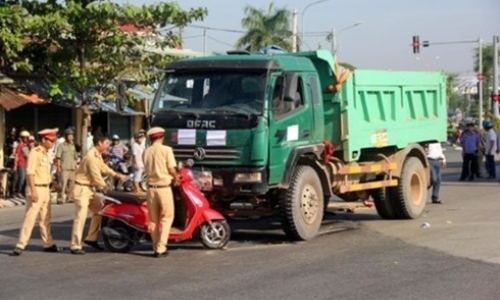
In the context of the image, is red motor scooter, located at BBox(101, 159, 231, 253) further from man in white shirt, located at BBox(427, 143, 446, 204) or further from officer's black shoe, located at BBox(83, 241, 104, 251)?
man in white shirt, located at BBox(427, 143, 446, 204)

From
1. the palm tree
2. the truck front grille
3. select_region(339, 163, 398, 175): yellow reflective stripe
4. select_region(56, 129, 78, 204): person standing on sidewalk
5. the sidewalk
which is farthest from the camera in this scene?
the palm tree

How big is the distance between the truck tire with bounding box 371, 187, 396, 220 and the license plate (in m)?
4.18

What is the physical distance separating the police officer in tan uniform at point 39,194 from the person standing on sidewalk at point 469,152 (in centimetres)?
1557

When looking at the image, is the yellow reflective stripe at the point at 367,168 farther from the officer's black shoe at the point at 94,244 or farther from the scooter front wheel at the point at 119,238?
the officer's black shoe at the point at 94,244

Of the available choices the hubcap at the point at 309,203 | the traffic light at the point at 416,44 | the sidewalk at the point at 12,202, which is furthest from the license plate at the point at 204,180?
the traffic light at the point at 416,44

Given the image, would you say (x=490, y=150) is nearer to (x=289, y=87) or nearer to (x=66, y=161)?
(x=66, y=161)

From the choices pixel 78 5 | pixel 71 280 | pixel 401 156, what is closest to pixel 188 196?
pixel 71 280

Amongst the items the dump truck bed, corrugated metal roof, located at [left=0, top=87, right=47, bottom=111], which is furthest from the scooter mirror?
corrugated metal roof, located at [left=0, top=87, right=47, bottom=111]

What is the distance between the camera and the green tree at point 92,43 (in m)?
20.7

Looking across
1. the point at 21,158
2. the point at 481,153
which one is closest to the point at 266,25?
the point at 481,153

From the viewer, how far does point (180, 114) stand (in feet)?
41.3

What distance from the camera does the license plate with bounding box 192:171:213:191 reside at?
12.3 m

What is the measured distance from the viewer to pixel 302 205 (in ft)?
42.2

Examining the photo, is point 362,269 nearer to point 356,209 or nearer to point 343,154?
point 343,154
